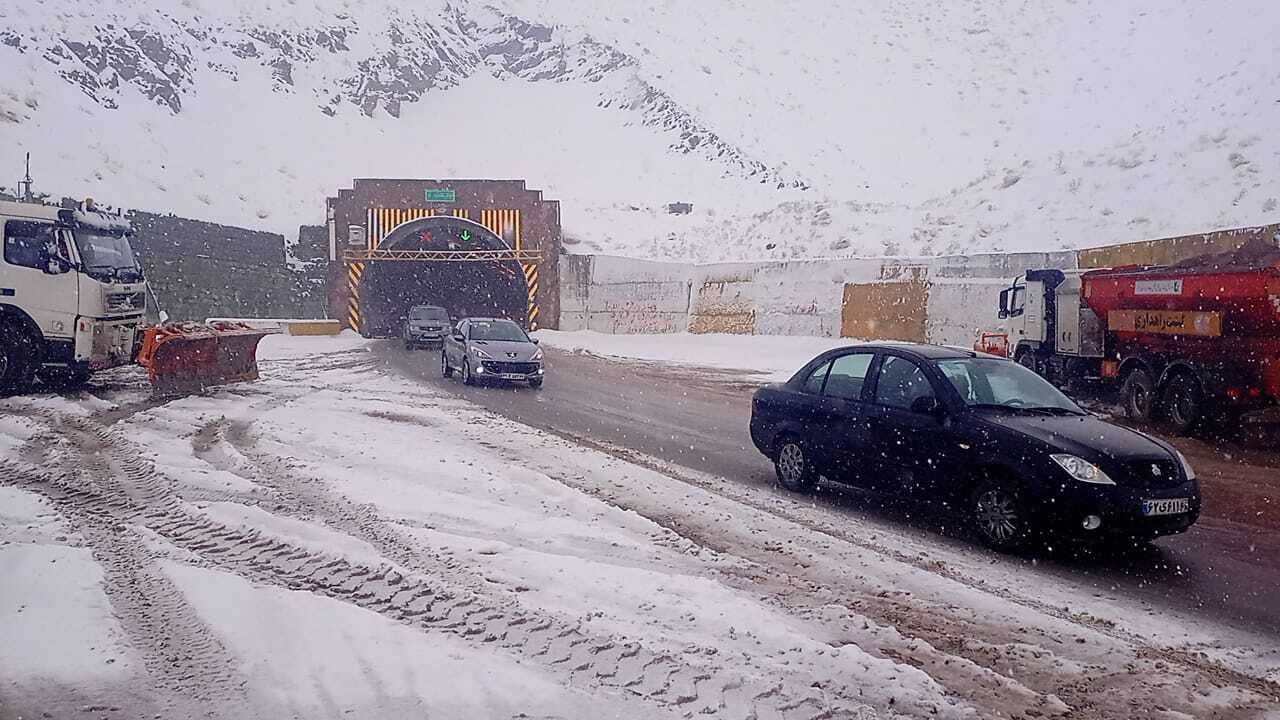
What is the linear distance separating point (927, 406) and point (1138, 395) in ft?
31.4

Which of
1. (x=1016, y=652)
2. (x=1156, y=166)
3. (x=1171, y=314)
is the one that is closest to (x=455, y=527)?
(x=1016, y=652)

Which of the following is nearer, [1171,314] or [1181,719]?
[1181,719]

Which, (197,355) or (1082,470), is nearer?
(1082,470)

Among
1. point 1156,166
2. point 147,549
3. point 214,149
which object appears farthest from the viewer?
point 214,149

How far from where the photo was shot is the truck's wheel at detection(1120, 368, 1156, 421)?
15297mm

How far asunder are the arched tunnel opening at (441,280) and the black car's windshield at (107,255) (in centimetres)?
2489

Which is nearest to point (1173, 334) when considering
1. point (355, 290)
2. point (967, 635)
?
point (967, 635)

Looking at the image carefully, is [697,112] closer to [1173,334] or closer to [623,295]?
[623,295]

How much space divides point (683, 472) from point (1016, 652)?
212 inches

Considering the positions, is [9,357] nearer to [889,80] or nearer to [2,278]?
[2,278]

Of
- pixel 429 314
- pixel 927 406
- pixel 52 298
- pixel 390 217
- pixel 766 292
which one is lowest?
pixel 927 406

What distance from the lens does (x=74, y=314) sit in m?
15.9

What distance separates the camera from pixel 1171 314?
15078 millimetres

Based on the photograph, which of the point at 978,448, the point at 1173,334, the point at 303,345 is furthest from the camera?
the point at 303,345
